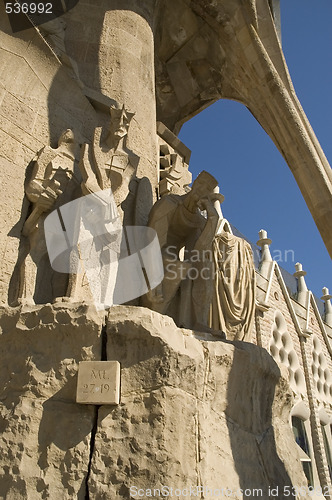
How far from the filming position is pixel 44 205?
366 centimetres

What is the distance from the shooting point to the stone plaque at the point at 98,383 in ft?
8.16

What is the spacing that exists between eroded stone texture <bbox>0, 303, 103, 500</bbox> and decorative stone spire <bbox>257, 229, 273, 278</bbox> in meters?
10.6

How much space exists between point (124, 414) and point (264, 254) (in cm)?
1205

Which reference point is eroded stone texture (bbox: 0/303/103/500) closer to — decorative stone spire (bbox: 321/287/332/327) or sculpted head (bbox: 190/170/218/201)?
sculpted head (bbox: 190/170/218/201)

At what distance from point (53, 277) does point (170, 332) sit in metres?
1.22

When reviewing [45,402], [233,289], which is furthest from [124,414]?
[233,289]

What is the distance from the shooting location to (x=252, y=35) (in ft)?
23.1

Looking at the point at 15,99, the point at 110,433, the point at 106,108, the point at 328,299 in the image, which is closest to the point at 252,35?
the point at 106,108

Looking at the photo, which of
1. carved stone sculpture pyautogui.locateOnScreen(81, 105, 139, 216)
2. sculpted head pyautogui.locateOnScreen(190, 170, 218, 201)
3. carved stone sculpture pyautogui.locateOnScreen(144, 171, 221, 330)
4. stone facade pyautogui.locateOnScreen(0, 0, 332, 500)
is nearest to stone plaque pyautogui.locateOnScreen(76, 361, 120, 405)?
stone facade pyautogui.locateOnScreen(0, 0, 332, 500)

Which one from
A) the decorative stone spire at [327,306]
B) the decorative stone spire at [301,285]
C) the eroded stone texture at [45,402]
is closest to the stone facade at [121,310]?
the eroded stone texture at [45,402]

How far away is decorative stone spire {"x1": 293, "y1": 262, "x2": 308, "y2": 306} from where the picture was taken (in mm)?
15102

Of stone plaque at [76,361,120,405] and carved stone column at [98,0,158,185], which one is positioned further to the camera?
carved stone column at [98,0,158,185]

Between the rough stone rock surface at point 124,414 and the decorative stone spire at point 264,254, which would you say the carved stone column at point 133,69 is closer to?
the rough stone rock surface at point 124,414

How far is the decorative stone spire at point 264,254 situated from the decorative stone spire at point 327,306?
16.8 feet
